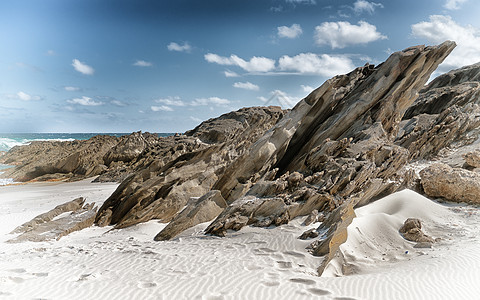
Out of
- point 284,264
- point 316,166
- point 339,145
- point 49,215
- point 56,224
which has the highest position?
point 339,145

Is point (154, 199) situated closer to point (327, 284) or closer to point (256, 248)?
point (256, 248)

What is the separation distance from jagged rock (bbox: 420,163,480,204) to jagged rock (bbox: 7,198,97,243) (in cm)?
1448

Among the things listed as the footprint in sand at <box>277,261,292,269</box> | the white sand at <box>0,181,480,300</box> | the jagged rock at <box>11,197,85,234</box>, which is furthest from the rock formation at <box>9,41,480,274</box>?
the jagged rock at <box>11,197,85,234</box>

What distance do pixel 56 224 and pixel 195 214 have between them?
6219 millimetres

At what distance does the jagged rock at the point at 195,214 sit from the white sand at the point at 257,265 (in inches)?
15.9

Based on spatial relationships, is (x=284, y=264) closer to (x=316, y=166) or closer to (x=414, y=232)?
(x=414, y=232)

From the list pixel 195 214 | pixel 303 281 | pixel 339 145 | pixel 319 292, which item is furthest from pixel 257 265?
pixel 339 145

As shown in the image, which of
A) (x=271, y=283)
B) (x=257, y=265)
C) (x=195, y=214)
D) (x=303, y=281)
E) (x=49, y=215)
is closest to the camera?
(x=271, y=283)

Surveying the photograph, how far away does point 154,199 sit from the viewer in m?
13.0

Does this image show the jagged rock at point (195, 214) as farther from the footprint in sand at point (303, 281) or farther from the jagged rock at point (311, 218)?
the footprint in sand at point (303, 281)

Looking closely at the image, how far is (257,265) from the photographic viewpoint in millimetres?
6582

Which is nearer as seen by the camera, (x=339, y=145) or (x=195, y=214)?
(x=195, y=214)

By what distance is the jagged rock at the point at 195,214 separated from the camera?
33.0ft

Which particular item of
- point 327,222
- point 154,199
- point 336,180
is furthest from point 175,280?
point 154,199
